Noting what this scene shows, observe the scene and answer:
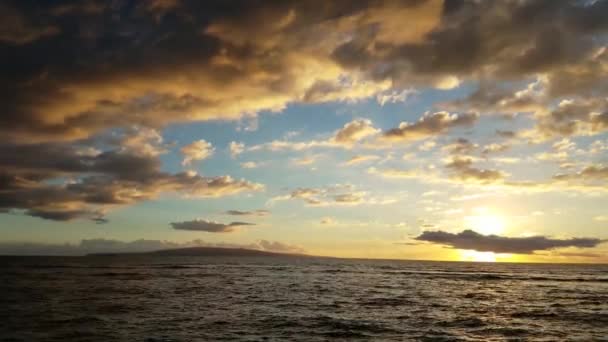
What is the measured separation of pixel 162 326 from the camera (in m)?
28.0

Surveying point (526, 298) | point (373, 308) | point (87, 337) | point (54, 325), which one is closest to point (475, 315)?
point (373, 308)

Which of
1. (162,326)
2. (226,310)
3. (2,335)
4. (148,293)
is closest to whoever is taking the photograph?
(2,335)

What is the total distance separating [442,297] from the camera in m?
50.4

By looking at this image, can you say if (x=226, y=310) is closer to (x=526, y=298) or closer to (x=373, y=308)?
(x=373, y=308)

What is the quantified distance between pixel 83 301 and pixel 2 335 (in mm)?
17150

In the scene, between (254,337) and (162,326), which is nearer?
(254,337)

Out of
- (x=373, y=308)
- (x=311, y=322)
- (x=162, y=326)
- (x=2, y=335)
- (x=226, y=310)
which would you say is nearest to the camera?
(x=2, y=335)

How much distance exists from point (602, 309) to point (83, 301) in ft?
163

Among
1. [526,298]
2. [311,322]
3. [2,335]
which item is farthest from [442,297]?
[2,335]

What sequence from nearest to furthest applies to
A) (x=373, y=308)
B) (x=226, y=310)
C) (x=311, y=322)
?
(x=311, y=322) < (x=226, y=310) < (x=373, y=308)

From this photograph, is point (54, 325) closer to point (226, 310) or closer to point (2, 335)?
point (2, 335)

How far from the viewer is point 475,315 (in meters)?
36.2

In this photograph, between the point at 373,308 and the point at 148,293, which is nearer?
the point at 373,308

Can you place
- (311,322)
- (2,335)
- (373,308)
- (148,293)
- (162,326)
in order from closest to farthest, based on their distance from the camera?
(2,335), (162,326), (311,322), (373,308), (148,293)
